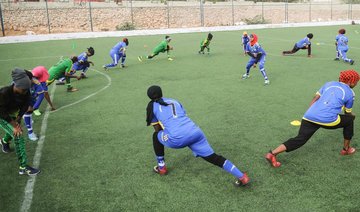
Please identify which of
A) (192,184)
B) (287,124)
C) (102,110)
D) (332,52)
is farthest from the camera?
(332,52)

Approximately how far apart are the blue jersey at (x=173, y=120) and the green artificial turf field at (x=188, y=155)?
0.95m

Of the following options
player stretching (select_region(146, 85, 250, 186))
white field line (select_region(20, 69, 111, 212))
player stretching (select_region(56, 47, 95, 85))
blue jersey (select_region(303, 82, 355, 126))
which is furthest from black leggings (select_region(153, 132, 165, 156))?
player stretching (select_region(56, 47, 95, 85))

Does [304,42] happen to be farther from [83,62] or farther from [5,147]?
[5,147]

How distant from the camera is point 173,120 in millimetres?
5180

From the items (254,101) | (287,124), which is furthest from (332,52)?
(287,124)

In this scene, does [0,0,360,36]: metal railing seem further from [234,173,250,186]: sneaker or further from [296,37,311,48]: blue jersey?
[234,173,250,186]: sneaker

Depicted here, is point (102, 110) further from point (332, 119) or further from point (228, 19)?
point (228, 19)

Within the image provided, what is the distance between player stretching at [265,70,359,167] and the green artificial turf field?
49cm

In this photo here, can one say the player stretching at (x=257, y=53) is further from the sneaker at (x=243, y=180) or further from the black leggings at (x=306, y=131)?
the sneaker at (x=243, y=180)

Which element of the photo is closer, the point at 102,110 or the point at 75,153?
the point at 75,153

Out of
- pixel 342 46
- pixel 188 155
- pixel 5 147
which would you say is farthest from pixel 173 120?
pixel 342 46

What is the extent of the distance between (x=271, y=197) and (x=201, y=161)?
5.32 ft

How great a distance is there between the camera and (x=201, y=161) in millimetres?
6391

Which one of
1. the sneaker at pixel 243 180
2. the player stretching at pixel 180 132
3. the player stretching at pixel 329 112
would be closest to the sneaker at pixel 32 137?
the player stretching at pixel 180 132
